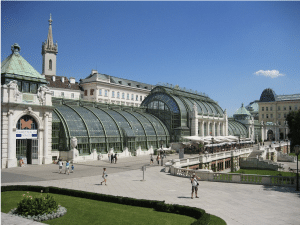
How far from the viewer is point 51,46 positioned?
360 feet

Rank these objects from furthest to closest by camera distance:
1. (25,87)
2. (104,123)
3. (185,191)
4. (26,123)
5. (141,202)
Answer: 1. (104,123)
2. (25,87)
3. (26,123)
4. (185,191)
5. (141,202)

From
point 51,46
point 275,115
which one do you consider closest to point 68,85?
point 51,46

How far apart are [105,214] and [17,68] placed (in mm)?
33889

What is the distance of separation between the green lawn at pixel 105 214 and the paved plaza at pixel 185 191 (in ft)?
9.74

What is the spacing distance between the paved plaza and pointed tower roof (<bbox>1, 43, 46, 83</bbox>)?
13778 mm

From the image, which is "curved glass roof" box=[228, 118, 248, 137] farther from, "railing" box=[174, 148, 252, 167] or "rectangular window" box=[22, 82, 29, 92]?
"rectangular window" box=[22, 82, 29, 92]

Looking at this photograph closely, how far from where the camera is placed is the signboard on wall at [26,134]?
41531 millimetres

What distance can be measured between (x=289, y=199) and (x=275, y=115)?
14481 centimetres

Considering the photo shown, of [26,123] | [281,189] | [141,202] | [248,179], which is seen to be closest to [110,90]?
[26,123]

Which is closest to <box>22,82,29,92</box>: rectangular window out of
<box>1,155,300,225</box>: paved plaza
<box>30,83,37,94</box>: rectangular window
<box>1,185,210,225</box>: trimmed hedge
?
<box>30,83,37,94</box>: rectangular window

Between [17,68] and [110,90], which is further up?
[110,90]

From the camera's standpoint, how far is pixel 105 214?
17.7 meters

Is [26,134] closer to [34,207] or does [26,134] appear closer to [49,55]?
[34,207]

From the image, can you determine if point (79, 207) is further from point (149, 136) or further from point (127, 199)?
point (149, 136)
